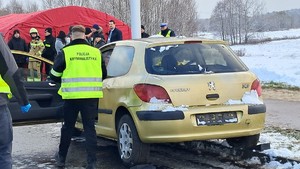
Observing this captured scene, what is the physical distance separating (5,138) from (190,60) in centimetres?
288

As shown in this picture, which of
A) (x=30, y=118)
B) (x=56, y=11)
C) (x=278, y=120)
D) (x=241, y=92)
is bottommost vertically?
(x=278, y=120)

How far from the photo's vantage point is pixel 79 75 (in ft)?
19.5

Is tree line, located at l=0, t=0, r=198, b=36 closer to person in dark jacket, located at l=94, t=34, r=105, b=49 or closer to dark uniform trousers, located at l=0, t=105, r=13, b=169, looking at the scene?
person in dark jacket, located at l=94, t=34, r=105, b=49

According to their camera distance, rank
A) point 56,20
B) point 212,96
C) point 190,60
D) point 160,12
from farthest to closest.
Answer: point 160,12, point 56,20, point 190,60, point 212,96

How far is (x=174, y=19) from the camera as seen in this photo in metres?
30.5

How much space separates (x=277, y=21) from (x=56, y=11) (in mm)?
119356

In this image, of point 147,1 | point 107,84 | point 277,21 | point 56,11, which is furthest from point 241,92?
point 277,21

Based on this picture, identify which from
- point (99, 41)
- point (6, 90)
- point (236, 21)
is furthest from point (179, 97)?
point (236, 21)

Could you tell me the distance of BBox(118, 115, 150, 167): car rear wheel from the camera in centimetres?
589

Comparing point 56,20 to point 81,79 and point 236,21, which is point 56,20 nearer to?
point 81,79

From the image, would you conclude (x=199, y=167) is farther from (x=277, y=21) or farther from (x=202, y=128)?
(x=277, y=21)

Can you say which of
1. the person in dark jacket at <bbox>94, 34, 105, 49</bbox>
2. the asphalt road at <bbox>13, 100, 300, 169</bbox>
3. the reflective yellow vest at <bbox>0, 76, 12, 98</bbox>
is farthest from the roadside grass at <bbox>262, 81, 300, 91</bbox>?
the reflective yellow vest at <bbox>0, 76, 12, 98</bbox>

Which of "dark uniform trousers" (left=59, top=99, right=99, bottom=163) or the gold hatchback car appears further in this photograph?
"dark uniform trousers" (left=59, top=99, right=99, bottom=163)

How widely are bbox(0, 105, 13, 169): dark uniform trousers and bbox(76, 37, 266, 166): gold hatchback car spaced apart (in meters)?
2.03
